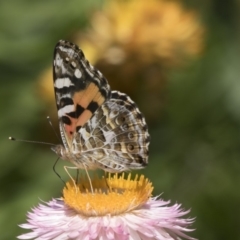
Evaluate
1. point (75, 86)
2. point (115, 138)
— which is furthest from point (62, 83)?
point (115, 138)

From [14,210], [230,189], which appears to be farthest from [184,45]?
[14,210]

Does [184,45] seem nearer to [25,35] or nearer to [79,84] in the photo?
[25,35]

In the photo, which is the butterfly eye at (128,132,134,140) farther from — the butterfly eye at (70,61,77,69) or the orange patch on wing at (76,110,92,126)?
the butterfly eye at (70,61,77,69)

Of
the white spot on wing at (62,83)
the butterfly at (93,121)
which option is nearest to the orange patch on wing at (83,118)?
the butterfly at (93,121)

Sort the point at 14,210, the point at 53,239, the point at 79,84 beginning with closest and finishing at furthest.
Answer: the point at 53,239 → the point at 79,84 → the point at 14,210

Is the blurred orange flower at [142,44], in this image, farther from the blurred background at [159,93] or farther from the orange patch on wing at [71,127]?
the orange patch on wing at [71,127]

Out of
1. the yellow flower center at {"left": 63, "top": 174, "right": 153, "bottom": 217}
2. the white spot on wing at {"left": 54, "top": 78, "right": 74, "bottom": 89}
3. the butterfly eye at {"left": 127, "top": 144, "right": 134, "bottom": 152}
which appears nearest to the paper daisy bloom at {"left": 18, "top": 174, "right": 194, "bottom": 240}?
the yellow flower center at {"left": 63, "top": 174, "right": 153, "bottom": 217}
